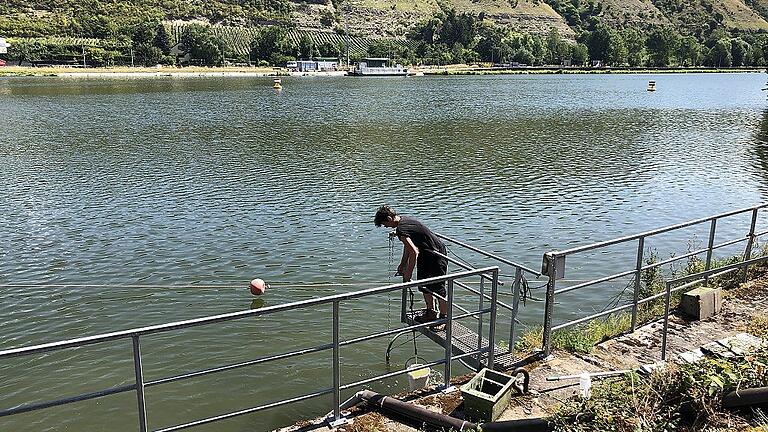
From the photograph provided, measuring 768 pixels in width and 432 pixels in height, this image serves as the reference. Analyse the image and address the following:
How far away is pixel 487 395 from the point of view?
254 inches

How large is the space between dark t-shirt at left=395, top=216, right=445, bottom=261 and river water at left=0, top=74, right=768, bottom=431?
2156 millimetres

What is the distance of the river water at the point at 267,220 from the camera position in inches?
406

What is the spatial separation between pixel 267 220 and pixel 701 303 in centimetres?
1265

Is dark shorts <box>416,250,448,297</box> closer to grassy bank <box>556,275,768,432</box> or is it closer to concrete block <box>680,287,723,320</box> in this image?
grassy bank <box>556,275,768,432</box>

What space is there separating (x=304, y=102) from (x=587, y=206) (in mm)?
50886

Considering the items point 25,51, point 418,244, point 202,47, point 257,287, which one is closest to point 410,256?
point 418,244

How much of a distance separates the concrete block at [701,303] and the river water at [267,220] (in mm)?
2978

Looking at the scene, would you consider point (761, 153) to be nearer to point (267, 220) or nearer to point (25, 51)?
point (267, 220)

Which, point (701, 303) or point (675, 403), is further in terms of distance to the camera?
point (701, 303)

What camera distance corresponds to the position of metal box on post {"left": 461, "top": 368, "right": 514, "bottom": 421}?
6.38m

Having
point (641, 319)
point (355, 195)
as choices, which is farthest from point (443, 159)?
point (641, 319)

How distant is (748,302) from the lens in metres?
9.94

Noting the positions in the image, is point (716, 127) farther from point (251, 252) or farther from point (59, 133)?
point (59, 133)

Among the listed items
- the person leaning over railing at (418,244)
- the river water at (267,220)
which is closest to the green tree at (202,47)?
the river water at (267,220)
